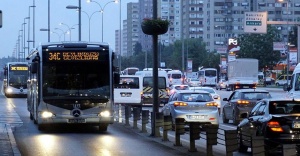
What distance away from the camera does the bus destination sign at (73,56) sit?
1041 inches

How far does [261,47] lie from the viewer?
116m

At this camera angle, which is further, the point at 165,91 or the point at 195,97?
the point at 165,91

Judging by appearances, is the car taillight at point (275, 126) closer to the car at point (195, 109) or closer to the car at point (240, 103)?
the car at point (195, 109)

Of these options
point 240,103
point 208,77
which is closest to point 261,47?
point 208,77

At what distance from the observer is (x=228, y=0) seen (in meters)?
168

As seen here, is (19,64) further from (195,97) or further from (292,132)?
(292,132)

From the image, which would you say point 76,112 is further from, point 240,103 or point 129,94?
point 129,94

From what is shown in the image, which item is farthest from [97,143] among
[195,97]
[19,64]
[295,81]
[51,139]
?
[19,64]

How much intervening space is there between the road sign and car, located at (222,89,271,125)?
2411 centimetres

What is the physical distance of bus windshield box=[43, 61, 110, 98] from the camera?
26172 mm

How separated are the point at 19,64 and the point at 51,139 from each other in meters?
47.1

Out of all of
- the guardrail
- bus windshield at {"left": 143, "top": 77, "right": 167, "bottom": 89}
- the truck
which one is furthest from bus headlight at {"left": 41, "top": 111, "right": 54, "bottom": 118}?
the truck

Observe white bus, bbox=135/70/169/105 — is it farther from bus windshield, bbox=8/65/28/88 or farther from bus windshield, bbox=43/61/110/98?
bus windshield, bbox=43/61/110/98

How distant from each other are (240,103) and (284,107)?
1369cm
